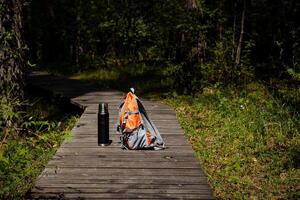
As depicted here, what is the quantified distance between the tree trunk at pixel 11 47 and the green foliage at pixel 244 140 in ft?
11.3

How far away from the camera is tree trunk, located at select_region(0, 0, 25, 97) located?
7.58m

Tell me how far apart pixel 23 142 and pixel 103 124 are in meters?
1.41

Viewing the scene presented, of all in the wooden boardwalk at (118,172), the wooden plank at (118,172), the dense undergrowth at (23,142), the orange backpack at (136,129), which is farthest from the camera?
the orange backpack at (136,129)

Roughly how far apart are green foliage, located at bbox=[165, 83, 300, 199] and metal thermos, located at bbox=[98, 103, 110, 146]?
1.61 m

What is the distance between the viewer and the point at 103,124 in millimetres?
7070

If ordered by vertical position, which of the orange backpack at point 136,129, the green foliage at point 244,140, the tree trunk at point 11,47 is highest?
the tree trunk at point 11,47

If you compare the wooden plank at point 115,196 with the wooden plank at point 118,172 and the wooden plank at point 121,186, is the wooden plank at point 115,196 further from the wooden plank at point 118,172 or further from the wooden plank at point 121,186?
the wooden plank at point 118,172

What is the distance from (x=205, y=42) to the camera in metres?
13.4

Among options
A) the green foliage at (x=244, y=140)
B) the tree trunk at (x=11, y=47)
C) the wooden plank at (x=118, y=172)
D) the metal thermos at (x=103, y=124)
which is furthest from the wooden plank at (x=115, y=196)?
the tree trunk at (x=11, y=47)

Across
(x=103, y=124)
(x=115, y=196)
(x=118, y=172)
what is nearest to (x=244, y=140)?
(x=103, y=124)

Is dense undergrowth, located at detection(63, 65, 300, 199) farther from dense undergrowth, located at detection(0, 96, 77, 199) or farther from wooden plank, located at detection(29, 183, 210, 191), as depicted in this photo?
dense undergrowth, located at detection(0, 96, 77, 199)

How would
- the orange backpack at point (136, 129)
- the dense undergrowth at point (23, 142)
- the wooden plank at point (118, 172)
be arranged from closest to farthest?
the dense undergrowth at point (23, 142) → the wooden plank at point (118, 172) → the orange backpack at point (136, 129)

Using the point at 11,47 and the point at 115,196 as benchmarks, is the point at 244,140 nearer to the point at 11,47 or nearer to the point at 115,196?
the point at 115,196

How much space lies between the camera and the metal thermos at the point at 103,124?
709 centimetres
